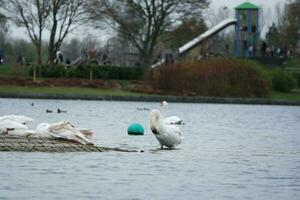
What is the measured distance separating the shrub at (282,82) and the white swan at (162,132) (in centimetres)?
6410

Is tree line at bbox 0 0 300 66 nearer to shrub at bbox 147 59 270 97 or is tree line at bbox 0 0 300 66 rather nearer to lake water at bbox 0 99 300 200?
shrub at bbox 147 59 270 97

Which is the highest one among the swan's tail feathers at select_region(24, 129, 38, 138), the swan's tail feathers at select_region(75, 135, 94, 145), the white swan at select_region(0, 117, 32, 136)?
the white swan at select_region(0, 117, 32, 136)

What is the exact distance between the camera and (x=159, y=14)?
108938 millimetres

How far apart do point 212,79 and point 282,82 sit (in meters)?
7.72

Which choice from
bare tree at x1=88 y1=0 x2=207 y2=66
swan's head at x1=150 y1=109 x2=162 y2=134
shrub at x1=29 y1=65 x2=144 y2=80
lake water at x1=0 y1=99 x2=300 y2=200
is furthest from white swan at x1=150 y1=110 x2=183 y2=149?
bare tree at x1=88 y1=0 x2=207 y2=66

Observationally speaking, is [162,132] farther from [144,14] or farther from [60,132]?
[144,14]

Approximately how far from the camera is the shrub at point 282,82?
102m

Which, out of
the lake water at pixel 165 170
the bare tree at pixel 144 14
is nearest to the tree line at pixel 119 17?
the bare tree at pixel 144 14

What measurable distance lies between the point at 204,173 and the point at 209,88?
219 feet

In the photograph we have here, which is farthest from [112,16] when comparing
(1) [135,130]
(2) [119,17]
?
(1) [135,130]

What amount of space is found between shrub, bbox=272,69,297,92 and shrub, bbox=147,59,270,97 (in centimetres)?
333

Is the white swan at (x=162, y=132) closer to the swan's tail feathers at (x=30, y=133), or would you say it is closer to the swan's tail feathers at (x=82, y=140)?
the swan's tail feathers at (x=82, y=140)

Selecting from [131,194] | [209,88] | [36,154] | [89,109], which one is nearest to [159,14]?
[209,88]

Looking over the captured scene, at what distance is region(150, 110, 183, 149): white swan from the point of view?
36906 mm
